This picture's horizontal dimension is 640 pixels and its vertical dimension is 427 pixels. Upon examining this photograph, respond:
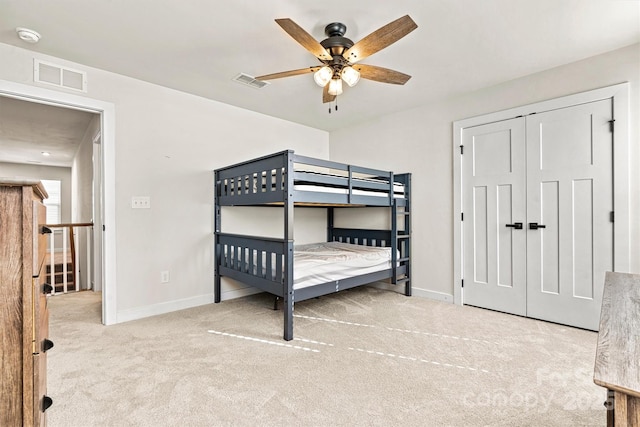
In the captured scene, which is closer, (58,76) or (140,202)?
(58,76)

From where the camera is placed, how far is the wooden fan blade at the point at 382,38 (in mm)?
1673

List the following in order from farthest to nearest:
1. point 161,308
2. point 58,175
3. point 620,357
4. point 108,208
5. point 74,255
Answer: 1. point 58,175
2. point 74,255
3. point 161,308
4. point 108,208
5. point 620,357

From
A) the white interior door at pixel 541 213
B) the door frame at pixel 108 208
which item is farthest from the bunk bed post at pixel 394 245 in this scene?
the door frame at pixel 108 208

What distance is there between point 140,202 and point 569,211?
4.00m

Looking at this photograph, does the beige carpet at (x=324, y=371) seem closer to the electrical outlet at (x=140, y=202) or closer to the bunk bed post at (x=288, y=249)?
the bunk bed post at (x=288, y=249)

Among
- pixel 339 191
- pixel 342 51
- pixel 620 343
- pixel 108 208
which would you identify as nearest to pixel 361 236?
pixel 339 191

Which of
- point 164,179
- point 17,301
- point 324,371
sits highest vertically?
point 164,179

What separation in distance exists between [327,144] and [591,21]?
10.6ft

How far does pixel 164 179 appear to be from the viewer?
10.3ft

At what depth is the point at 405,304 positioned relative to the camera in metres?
3.37

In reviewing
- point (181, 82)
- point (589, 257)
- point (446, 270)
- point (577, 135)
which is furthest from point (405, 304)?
point (181, 82)

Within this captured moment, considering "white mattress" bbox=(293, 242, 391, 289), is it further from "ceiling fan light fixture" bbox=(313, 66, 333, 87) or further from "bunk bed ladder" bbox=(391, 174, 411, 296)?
"ceiling fan light fixture" bbox=(313, 66, 333, 87)

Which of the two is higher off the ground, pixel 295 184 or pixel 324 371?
pixel 295 184

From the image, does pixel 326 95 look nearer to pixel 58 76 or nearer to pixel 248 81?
pixel 248 81
